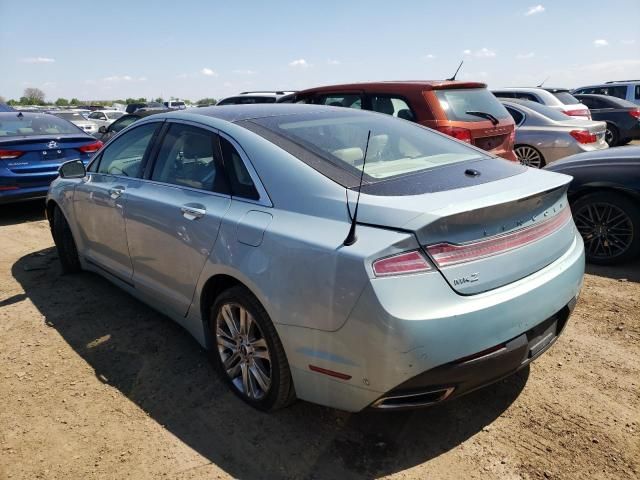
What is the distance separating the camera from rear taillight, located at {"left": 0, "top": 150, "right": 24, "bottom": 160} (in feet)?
22.1

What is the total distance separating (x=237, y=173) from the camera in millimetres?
2691

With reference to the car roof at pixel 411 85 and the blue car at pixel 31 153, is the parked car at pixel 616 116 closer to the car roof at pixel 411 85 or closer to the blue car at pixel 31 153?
the car roof at pixel 411 85

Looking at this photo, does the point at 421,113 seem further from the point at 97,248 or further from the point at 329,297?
the point at 329,297

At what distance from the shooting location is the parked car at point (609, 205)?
4445 mm

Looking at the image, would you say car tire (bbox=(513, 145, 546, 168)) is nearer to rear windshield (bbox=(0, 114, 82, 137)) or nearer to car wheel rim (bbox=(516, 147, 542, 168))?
car wheel rim (bbox=(516, 147, 542, 168))

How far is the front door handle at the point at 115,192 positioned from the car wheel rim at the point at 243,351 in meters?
1.43

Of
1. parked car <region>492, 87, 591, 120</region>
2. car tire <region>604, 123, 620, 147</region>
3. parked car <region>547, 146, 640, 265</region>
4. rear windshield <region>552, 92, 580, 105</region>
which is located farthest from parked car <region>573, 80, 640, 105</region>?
parked car <region>547, 146, 640, 265</region>

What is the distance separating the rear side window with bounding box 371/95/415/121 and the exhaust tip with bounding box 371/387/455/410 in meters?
4.16

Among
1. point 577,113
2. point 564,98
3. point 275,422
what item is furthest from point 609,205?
point 564,98

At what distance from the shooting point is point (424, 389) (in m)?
2.02

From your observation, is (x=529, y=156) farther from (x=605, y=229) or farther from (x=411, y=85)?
(x=605, y=229)

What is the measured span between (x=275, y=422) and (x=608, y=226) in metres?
3.69

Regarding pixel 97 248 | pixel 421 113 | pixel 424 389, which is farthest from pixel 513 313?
pixel 421 113

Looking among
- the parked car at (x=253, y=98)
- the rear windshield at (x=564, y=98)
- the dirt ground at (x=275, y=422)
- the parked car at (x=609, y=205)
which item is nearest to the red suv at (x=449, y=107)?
the parked car at (x=609, y=205)
